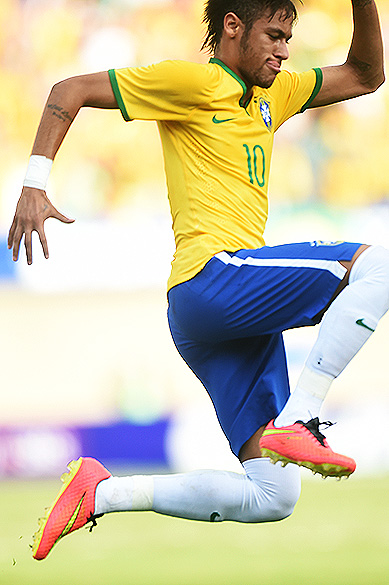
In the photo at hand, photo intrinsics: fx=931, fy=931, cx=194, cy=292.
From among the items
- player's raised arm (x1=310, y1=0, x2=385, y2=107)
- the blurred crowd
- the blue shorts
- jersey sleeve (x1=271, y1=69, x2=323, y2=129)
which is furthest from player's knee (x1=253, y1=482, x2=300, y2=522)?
the blurred crowd

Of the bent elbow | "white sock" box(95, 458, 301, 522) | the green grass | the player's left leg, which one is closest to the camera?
the player's left leg

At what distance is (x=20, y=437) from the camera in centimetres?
764

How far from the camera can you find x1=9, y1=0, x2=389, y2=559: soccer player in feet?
8.58

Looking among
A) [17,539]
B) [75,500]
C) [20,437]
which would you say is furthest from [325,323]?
[20,437]

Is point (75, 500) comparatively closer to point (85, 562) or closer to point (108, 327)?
point (85, 562)

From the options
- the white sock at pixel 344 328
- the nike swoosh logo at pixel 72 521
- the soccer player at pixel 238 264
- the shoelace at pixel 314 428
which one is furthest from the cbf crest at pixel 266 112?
the nike swoosh logo at pixel 72 521

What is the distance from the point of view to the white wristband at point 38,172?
2.71 meters

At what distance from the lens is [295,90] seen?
3.26 meters

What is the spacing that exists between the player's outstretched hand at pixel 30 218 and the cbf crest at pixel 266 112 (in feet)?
2.60

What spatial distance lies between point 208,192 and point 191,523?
3358 millimetres

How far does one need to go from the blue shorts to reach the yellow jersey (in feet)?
0.30

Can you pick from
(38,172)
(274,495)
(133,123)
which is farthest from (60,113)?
(133,123)

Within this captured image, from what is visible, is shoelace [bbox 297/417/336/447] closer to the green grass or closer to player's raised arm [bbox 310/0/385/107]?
player's raised arm [bbox 310/0/385/107]

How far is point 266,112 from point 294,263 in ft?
2.17
